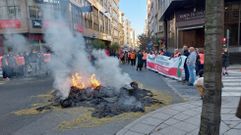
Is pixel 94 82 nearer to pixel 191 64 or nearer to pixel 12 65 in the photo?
pixel 191 64

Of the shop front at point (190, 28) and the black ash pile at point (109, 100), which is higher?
the shop front at point (190, 28)

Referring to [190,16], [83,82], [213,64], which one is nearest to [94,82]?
Answer: [83,82]

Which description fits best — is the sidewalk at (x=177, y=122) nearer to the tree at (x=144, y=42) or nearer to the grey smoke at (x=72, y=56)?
the grey smoke at (x=72, y=56)

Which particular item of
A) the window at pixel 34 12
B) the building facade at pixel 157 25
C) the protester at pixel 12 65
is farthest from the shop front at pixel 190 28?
the window at pixel 34 12

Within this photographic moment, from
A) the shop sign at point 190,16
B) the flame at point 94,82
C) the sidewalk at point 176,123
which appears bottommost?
the sidewalk at point 176,123

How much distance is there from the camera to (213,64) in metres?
3.65

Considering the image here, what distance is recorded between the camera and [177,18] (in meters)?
28.3

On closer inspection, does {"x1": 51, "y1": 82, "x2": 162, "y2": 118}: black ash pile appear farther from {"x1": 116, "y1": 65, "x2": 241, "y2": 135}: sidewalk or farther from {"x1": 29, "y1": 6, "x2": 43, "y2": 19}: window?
{"x1": 29, "y1": 6, "x2": 43, "y2": 19}: window

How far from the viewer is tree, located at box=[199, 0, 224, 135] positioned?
3.56 metres

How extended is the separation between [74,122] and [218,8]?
4.02 m

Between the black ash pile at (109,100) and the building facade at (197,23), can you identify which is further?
the building facade at (197,23)

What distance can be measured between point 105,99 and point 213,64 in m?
4.74

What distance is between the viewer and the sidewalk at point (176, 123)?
16.9ft

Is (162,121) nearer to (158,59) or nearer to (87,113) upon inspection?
(87,113)
